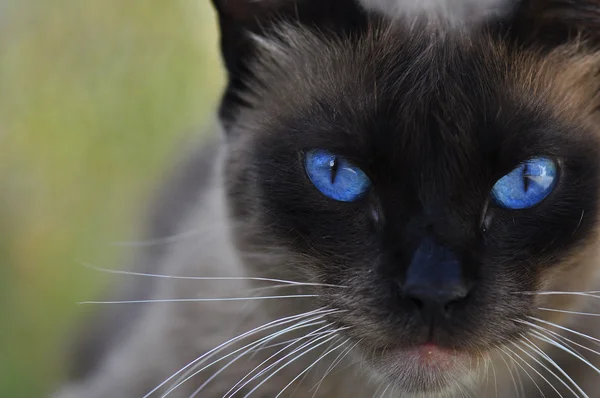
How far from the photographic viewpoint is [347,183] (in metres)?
1.00

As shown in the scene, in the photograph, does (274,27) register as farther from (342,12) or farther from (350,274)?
(350,274)

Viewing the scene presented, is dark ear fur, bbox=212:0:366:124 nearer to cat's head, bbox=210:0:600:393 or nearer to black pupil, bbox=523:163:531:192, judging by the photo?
cat's head, bbox=210:0:600:393

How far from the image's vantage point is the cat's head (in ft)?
3.10

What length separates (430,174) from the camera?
0.95m

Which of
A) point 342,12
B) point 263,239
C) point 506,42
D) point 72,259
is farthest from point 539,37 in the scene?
point 72,259

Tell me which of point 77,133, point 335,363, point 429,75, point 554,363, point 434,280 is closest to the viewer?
point 434,280

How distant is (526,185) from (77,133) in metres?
1.22

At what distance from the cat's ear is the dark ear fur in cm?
23

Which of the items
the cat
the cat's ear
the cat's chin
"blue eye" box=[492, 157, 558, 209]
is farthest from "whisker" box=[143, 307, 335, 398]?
the cat's ear

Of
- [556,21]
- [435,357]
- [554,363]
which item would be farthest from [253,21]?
[554,363]

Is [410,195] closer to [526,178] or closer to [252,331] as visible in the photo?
[526,178]

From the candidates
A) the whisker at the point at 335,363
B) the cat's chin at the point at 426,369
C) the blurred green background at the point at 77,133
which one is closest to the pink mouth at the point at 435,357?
the cat's chin at the point at 426,369

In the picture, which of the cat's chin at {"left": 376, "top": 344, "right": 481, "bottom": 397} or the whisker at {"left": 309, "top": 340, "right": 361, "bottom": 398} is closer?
the cat's chin at {"left": 376, "top": 344, "right": 481, "bottom": 397}

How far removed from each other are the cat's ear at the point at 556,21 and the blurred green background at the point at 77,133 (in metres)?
0.86
